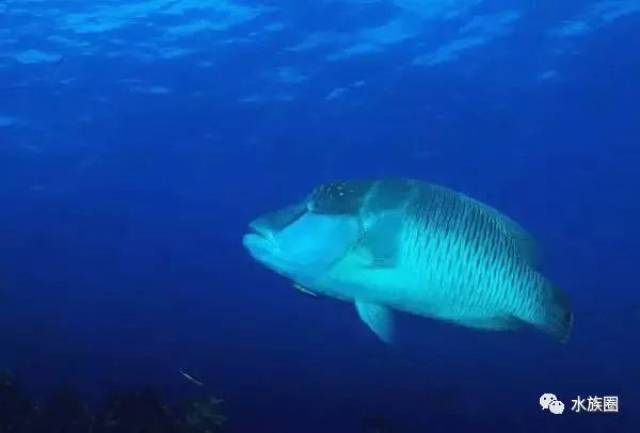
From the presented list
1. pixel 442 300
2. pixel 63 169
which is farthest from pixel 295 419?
pixel 442 300

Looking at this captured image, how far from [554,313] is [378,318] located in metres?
0.89

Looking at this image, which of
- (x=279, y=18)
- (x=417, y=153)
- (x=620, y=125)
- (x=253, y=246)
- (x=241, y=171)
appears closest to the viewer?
(x=253, y=246)

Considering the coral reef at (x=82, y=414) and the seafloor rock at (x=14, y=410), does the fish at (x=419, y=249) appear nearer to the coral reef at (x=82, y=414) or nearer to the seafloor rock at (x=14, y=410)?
the coral reef at (x=82, y=414)

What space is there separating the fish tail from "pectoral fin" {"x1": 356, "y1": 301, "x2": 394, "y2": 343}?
2.58 ft

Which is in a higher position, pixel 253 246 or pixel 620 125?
pixel 620 125

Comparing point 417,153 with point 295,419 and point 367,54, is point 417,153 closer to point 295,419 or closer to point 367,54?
point 367,54

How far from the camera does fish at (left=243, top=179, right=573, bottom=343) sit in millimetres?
3221

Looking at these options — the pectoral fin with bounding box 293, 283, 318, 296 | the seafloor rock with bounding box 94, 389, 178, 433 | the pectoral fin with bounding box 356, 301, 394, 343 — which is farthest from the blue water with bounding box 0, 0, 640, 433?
the pectoral fin with bounding box 293, 283, 318, 296

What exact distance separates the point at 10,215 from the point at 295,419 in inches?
477

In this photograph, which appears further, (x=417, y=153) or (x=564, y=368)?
(x=564, y=368)

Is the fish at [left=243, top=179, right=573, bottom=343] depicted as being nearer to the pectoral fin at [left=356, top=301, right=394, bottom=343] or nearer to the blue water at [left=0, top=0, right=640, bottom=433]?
the pectoral fin at [left=356, top=301, right=394, bottom=343]

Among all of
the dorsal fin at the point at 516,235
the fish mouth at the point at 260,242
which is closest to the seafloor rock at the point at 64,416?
the fish mouth at the point at 260,242

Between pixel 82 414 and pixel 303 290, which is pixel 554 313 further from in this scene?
pixel 82 414

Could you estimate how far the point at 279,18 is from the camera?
13.7 m
